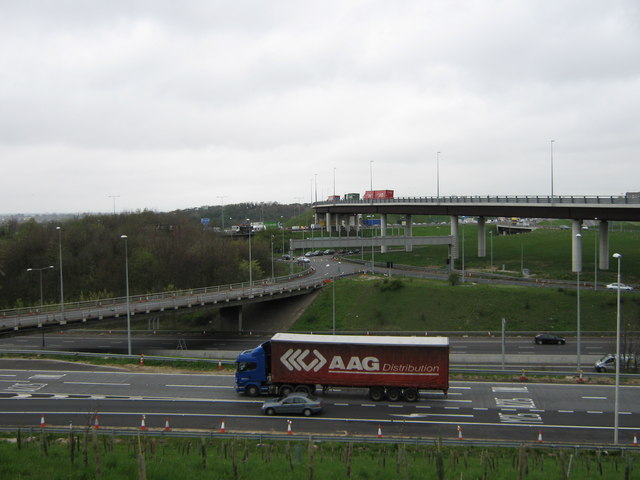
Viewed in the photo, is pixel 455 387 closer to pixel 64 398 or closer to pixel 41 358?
pixel 64 398

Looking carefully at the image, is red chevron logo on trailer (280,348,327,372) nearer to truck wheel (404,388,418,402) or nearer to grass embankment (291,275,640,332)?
truck wheel (404,388,418,402)

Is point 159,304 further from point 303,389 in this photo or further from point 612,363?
point 612,363

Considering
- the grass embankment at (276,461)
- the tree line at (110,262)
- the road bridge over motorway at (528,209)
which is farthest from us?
the tree line at (110,262)

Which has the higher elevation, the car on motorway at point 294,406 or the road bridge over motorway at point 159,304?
the road bridge over motorway at point 159,304

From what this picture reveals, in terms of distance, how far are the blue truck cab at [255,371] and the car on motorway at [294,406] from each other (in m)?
3.11

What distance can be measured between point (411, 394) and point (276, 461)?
39.3ft

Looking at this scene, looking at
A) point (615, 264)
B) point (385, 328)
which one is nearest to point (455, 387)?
point (385, 328)

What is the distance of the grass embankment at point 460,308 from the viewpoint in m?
53.7

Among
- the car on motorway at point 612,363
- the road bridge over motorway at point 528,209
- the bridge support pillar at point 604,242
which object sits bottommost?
the car on motorway at point 612,363

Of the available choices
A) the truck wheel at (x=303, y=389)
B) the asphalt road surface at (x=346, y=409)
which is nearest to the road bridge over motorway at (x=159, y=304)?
the asphalt road surface at (x=346, y=409)

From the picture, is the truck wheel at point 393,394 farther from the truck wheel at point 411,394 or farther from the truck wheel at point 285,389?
the truck wheel at point 285,389

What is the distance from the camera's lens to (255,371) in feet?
105

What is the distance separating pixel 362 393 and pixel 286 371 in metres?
4.70

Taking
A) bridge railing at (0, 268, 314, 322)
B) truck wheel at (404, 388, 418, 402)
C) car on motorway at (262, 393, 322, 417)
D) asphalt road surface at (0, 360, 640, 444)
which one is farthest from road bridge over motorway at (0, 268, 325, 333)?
truck wheel at (404, 388, 418, 402)
